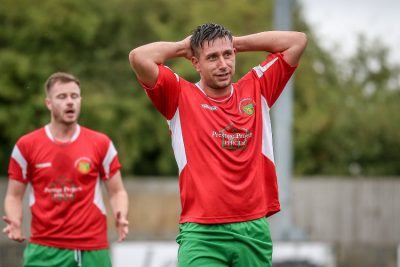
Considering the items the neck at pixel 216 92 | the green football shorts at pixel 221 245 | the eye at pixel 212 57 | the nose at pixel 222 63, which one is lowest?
the green football shorts at pixel 221 245

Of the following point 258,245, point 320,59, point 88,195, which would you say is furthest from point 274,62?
point 320,59

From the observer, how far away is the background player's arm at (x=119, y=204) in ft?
27.2

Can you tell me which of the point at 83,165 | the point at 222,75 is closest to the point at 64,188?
the point at 83,165

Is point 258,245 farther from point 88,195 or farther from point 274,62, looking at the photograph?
point 88,195

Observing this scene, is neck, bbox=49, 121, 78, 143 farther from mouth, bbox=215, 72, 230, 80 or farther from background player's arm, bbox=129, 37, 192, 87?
mouth, bbox=215, 72, 230, 80

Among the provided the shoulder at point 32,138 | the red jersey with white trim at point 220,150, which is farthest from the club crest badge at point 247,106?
the shoulder at point 32,138

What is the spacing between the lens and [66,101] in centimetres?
850

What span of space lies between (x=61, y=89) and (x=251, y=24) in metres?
14.6

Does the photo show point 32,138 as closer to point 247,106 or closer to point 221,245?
point 247,106

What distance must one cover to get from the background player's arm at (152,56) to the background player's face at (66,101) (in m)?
2.02

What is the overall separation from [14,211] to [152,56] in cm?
253

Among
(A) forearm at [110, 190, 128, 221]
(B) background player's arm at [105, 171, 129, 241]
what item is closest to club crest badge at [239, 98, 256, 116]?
(B) background player's arm at [105, 171, 129, 241]

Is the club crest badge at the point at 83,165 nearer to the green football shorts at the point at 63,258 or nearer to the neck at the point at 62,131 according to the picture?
the neck at the point at 62,131

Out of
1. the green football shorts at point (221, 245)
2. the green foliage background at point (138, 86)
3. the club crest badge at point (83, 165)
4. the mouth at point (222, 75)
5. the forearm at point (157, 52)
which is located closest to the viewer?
the green football shorts at point (221, 245)
